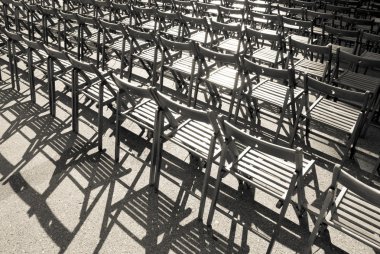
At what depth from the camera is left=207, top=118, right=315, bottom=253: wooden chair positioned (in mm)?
2695

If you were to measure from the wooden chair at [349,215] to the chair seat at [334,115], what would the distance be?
1261 mm

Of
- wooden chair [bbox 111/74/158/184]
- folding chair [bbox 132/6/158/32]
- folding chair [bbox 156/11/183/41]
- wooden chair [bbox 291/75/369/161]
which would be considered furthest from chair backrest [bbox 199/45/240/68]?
folding chair [bbox 132/6/158/32]

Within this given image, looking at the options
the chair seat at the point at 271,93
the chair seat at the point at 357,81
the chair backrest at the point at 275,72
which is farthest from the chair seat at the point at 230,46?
the chair backrest at the point at 275,72

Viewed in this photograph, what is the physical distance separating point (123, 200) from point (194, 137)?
1.00 metres

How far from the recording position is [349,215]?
275cm

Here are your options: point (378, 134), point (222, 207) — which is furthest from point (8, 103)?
point (378, 134)

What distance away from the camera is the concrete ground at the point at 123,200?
3096 millimetres

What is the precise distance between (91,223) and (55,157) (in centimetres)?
130

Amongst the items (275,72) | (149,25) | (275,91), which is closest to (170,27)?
(149,25)

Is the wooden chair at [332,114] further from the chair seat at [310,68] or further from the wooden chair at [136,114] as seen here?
the wooden chair at [136,114]

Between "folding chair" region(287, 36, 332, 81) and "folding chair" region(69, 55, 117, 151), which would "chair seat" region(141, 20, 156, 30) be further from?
"folding chair" region(287, 36, 332, 81)

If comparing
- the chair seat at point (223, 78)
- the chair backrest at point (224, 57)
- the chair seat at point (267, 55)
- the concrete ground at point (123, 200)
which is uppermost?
the chair backrest at point (224, 57)

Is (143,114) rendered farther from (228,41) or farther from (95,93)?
(228,41)

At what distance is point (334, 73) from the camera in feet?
16.7
